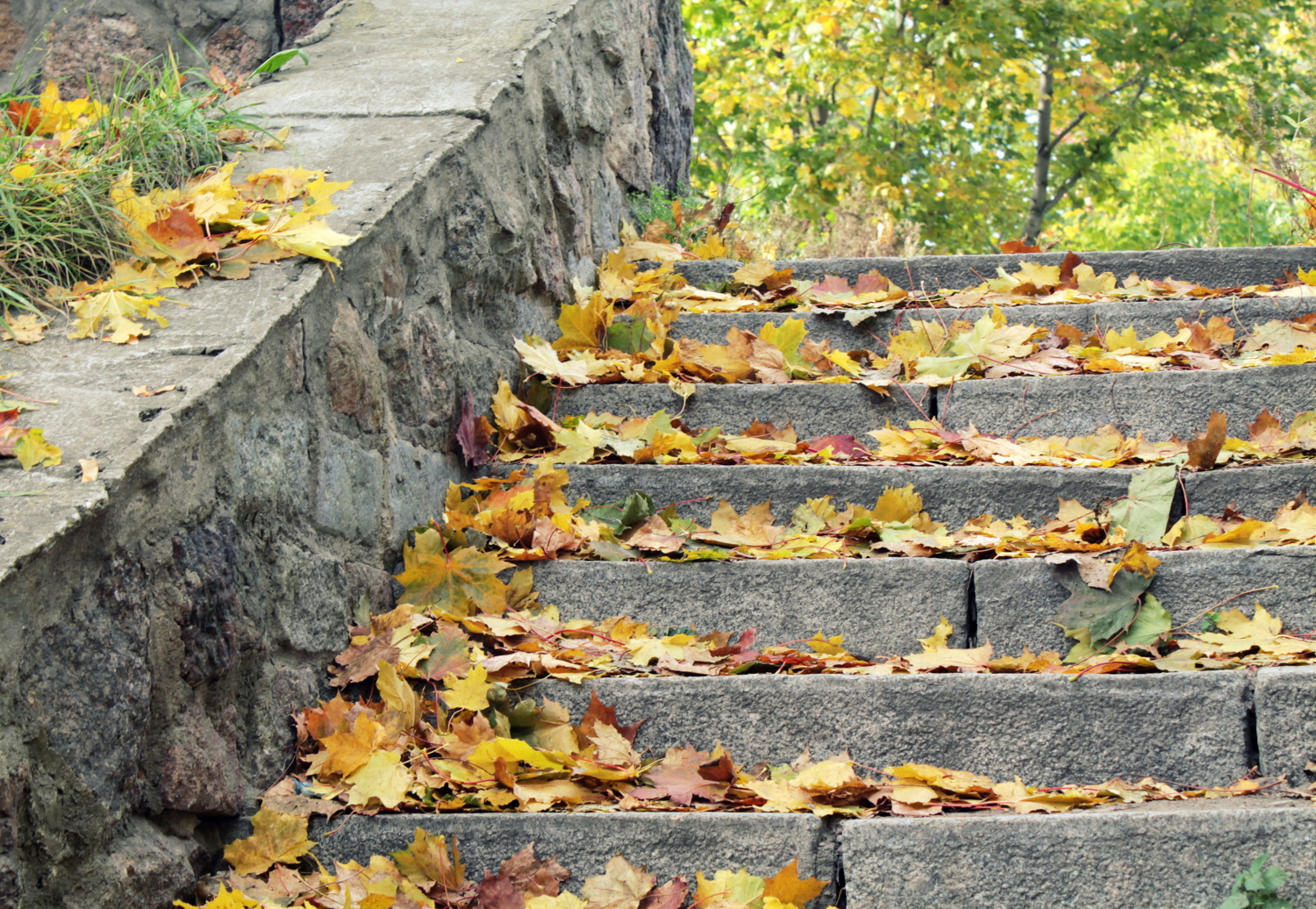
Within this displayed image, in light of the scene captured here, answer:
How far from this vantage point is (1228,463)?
2084mm

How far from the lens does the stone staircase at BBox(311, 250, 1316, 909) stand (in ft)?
4.29

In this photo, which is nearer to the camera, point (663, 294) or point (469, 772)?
point (469, 772)

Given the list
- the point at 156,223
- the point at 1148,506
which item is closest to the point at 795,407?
the point at 1148,506

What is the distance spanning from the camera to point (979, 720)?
1.58 metres

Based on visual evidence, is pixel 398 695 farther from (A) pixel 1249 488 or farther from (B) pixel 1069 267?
(B) pixel 1069 267

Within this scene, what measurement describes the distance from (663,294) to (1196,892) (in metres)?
2.13

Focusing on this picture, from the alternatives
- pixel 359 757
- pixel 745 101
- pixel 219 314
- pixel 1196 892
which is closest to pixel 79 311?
pixel 219 314

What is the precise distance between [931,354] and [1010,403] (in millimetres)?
297

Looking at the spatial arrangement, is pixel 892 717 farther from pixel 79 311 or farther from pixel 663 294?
pixel 663 294

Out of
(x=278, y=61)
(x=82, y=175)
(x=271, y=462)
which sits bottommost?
(x=271, y=462)

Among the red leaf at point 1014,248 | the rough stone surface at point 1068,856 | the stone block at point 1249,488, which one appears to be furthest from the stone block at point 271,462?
the red leaf at point 1014,248

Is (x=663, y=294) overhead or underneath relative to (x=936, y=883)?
overhead

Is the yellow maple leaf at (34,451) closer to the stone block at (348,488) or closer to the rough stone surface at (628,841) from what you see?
the stone block at (348,488)

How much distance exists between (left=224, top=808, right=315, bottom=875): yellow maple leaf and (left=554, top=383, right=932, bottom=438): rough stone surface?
1268mm
